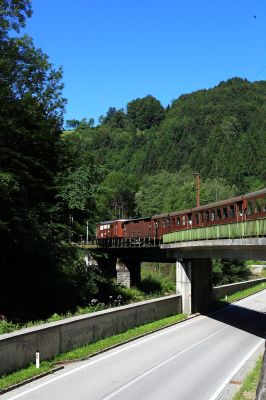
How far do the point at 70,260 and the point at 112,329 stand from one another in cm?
902

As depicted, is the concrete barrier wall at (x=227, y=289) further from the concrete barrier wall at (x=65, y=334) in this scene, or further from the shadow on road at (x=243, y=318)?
the concrete barrier wall at (x=65, y=334)

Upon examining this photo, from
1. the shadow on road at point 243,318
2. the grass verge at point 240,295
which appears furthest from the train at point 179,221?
the grass verge at point 240,295

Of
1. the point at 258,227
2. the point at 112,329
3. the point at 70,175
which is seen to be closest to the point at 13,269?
the point at 70,175

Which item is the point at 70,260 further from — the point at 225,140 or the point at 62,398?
the point at 225,140

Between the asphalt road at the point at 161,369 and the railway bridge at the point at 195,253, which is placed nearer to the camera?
the asphalt road at the point at 161,369

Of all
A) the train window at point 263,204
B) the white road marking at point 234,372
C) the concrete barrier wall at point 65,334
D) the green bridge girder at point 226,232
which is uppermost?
the train window at point 263,204

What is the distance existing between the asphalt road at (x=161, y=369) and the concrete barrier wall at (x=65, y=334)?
1.20 m

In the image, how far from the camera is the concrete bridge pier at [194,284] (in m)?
35.3

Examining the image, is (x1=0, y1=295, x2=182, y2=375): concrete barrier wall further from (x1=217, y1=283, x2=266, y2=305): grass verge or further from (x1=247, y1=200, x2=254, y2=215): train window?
(x1=217, y1=283, x2=266, y2=305): grass verge

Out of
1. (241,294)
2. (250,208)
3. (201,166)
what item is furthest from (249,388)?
(201,166)

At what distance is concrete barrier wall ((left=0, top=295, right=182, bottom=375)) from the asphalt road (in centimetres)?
120

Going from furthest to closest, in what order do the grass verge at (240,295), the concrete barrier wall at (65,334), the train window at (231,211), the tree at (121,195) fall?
the tree at (121,195) → the grass verge at (240,295) → the train window at (231,211) → the concrete barrier wall at (65,334)

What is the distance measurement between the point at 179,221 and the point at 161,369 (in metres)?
21.5

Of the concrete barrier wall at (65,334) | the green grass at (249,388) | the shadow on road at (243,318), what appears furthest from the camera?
the shadow on road at (243,318)
